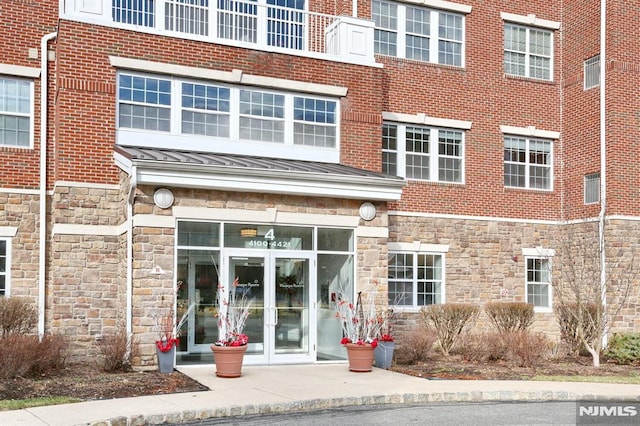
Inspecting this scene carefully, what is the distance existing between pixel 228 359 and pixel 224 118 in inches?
252

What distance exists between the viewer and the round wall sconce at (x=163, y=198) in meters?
16.3

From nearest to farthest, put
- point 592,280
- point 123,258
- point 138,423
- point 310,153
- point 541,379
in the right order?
point 138,423 → point 541,379 → point 123,258 → point 310,153 → point 592,280

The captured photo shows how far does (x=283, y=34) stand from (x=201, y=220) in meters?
6.44

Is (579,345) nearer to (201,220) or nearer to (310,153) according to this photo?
(310,153)

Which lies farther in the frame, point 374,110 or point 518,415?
point 374,110

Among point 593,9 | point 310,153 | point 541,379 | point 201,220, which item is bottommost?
point 541,379

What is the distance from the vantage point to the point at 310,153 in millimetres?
20203

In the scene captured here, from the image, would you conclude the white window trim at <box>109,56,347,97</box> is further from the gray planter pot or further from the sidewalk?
the sidewalk

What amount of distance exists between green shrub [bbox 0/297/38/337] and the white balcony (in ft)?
19.9

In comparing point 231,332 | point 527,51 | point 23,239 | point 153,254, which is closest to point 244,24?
point 153,254

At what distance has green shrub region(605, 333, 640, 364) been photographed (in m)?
20.3

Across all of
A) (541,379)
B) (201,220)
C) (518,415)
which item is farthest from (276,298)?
(518,415)

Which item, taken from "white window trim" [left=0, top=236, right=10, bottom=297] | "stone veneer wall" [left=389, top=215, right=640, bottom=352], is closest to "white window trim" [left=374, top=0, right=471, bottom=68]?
"stone veneer wall" [left=389, top=215, right=640, bottom=352]

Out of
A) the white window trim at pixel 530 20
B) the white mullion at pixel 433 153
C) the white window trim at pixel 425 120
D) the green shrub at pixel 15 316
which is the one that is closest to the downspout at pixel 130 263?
the green shrub at pixel 15 316
